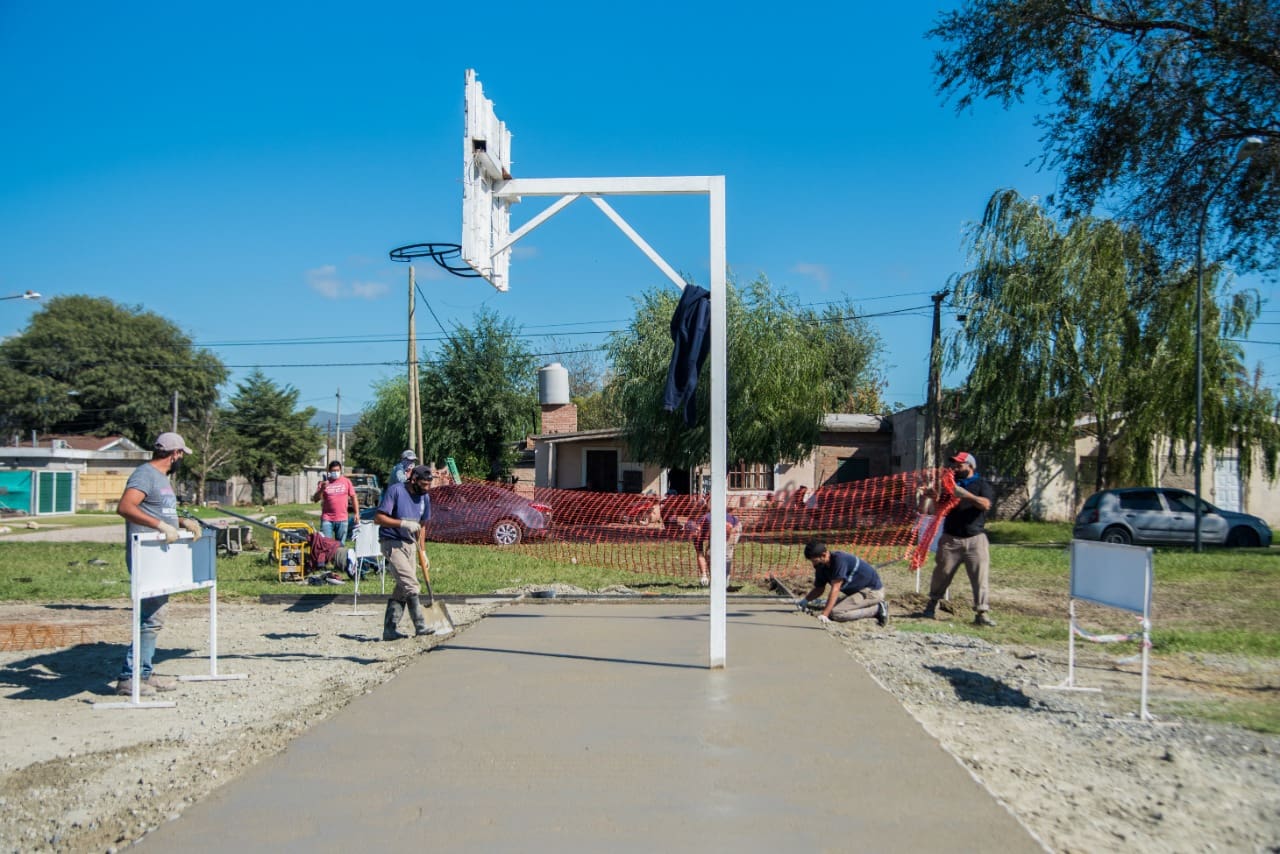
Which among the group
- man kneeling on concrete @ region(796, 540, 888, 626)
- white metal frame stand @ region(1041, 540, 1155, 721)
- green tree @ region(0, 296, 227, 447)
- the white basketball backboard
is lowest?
man kneeling on concrete @ region(796, 540, 888, 626)

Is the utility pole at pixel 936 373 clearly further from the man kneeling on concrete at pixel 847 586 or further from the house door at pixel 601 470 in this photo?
the man kneeling on concrete at pixel 847 586

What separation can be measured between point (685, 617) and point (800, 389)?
16.1 m

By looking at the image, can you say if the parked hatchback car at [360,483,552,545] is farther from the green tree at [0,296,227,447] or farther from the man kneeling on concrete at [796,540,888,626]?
the green tree at [0,296,227,447]

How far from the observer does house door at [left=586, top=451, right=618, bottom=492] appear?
3453 cm

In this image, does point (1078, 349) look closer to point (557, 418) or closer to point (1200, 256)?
point (1200, 256)

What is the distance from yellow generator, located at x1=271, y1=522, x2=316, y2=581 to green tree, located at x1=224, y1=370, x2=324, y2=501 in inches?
2031

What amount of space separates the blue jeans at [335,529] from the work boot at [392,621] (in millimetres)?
6525

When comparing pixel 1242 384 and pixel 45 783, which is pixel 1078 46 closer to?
pixel 1242 384

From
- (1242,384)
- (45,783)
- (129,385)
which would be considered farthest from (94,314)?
(45,783)

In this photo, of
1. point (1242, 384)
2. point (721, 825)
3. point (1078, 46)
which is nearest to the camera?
point (721, 825)

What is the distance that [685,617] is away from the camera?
35.2 feet

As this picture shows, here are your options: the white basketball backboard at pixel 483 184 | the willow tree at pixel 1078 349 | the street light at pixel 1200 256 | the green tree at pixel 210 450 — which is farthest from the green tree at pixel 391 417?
the white basketball backboard at pixel 483 184

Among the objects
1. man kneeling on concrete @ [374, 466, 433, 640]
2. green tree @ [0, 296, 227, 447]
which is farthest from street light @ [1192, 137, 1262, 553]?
green tree @ [0, 296, 227, 447]

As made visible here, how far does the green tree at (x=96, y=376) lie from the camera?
67.2 metres
